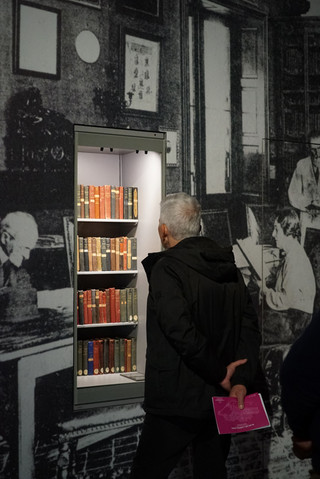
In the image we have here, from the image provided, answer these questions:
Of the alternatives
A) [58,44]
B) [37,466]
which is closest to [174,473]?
[37,466]

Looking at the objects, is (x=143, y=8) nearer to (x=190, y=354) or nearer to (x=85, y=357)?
(x=85, y=357)

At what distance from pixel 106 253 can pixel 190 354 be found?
6.51 feet

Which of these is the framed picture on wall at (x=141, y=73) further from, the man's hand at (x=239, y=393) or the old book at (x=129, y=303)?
the man's hand at (x=239, y=393)

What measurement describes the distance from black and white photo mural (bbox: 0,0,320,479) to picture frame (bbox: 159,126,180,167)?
0.04 feet

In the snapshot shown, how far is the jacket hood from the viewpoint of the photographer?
12.1ft

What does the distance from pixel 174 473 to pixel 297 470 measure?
122 cm

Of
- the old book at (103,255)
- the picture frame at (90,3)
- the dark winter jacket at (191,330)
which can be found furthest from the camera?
the old book at (103,255)

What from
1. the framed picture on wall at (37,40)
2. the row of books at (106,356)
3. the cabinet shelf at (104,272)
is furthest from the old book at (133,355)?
the framed picture on wall at (37,40)

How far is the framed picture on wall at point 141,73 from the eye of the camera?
5035mm

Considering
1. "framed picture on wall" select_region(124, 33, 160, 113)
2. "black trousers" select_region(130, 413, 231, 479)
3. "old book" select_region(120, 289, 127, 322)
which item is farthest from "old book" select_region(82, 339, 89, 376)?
"framed picture on wall" select_region(124, 33, 160, 113)

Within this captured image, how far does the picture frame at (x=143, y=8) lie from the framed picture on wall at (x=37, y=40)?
20.8 inches

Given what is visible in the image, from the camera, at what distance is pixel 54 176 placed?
4707 millimetres

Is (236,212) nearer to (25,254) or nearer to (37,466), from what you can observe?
(25,254)

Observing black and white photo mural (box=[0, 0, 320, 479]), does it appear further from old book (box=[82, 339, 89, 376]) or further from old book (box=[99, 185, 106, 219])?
old book (box=[99, 185, 106, 219])
